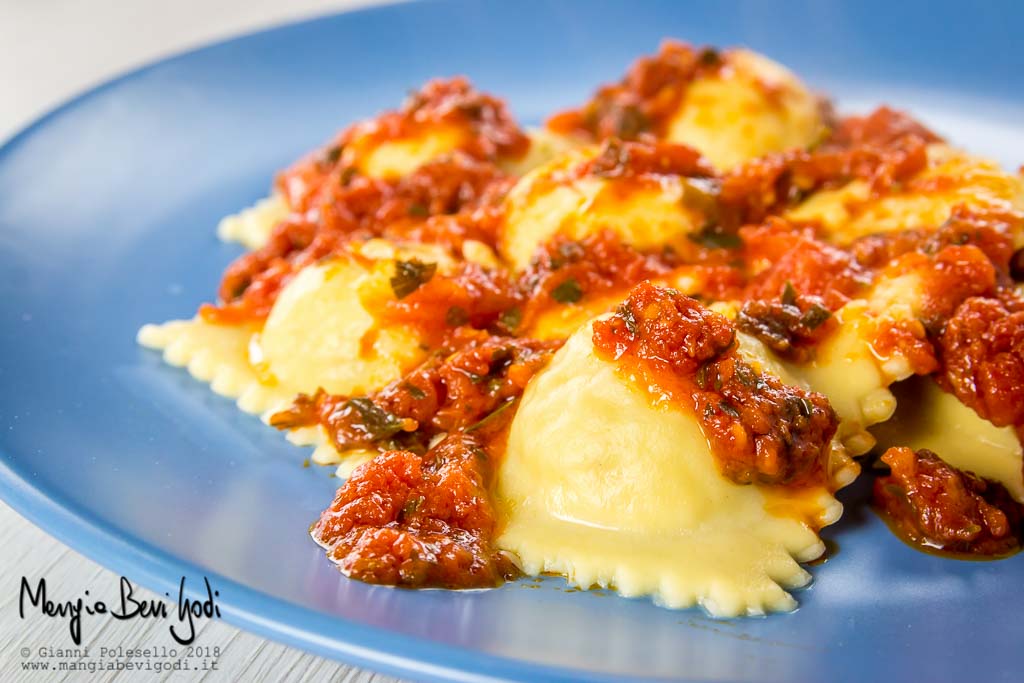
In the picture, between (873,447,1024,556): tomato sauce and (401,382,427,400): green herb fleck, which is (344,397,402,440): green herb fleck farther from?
(873,447,1024,556): tomato sauce

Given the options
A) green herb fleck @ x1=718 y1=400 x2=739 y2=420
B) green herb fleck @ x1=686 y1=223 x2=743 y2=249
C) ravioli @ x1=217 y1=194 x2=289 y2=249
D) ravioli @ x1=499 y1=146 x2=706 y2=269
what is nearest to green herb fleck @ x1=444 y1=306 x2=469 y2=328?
ravioli @ x1=499 y1=146 x2=706 y2=269

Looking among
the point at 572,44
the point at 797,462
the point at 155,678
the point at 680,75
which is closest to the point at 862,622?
the point at 797,462

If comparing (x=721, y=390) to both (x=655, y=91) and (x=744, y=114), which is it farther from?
(x=655, y=91)

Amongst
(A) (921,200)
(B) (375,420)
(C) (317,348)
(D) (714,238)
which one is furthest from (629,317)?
(A) (921,200)

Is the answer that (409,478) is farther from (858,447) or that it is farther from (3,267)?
(3,267)

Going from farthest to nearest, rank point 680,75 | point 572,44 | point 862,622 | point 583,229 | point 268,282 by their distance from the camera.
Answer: point 572,44 → point 680,75 → point 268,282 → point 583,229 → point 862,622

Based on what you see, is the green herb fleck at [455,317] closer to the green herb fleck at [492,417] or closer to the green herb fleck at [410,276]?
the green herb fleck at [410,276]
